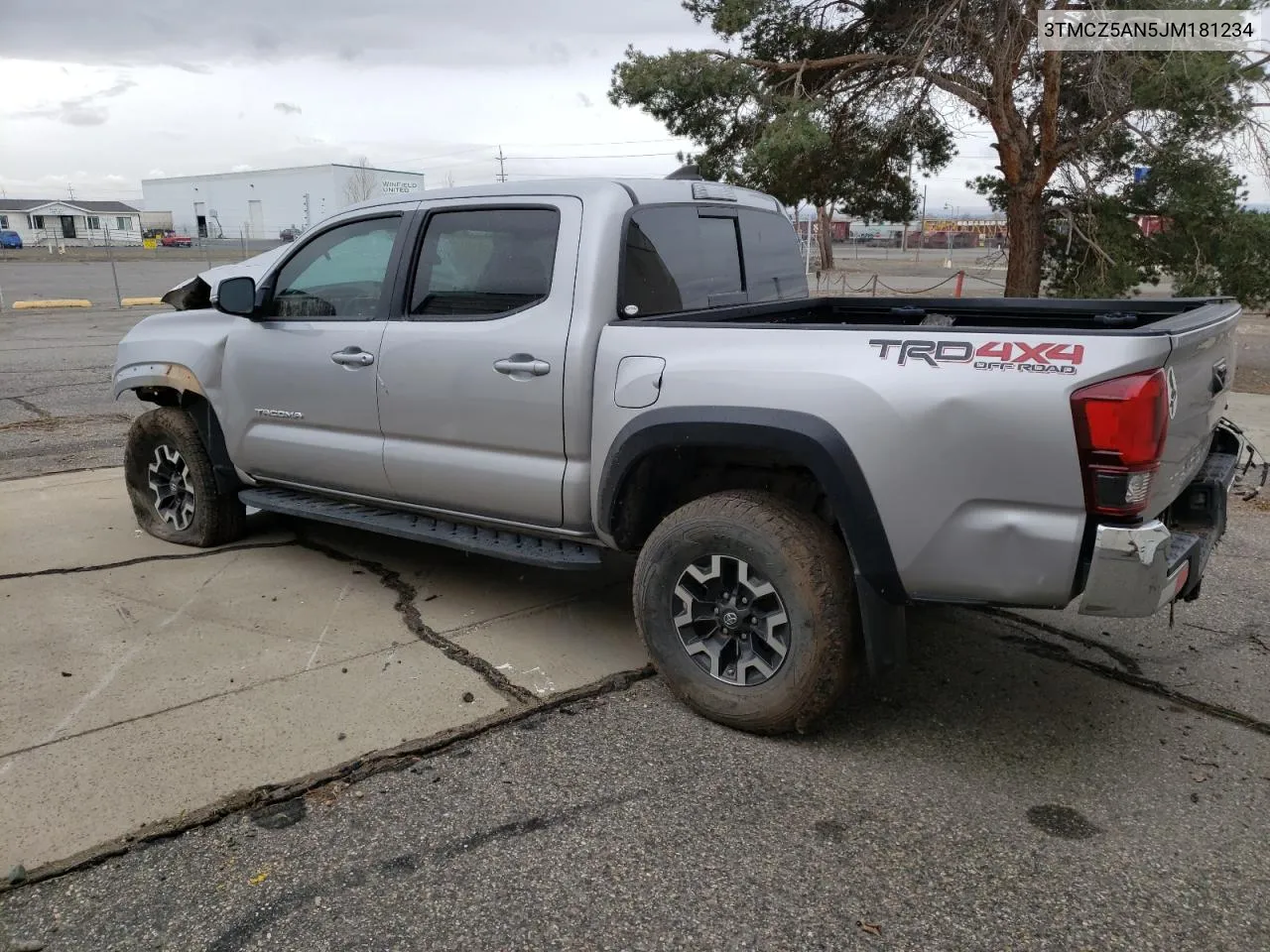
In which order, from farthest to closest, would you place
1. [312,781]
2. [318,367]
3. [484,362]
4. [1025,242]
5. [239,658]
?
[1025,242] → [318,367] → [239,658] → [484,362] → [312,781]

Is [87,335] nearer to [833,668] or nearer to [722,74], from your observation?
[722,74]

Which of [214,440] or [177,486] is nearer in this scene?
[214,440]

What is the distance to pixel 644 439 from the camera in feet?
11.5

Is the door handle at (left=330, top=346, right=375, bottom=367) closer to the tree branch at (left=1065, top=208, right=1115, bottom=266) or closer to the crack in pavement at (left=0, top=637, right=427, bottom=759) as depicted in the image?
the crack in pavement at (left=0, top=637, right=427, bottom=759)

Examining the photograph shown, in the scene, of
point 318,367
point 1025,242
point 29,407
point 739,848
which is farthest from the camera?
point 1025,242

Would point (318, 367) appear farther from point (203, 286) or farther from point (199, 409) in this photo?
point (203, 286)

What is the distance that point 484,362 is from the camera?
13.1 ft

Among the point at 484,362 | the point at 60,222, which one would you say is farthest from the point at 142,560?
the point at 60,222

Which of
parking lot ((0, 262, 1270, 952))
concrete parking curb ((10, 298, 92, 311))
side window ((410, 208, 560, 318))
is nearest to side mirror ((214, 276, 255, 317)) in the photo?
side window ((410, 208, 560, 318))

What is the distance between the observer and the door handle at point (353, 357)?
4.41 metres

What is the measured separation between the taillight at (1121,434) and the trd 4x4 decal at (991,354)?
0.35ft

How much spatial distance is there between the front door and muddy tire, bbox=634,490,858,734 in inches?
63.3

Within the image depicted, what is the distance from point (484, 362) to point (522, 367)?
213 millimetres

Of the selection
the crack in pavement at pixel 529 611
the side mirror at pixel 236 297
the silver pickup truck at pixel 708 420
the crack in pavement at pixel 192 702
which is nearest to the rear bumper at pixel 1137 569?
the silver pickup truck at pixel 708 420
